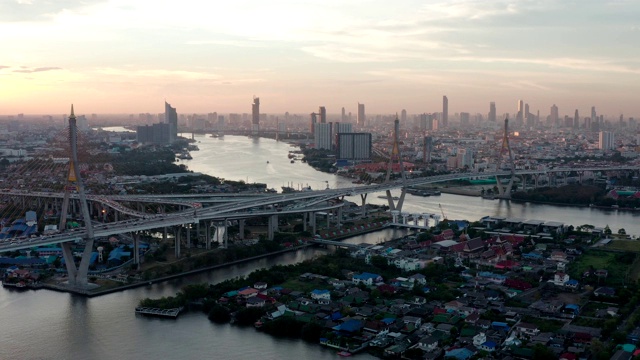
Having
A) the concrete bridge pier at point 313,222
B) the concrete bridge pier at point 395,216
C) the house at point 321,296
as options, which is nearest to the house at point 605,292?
the house at point 321,296

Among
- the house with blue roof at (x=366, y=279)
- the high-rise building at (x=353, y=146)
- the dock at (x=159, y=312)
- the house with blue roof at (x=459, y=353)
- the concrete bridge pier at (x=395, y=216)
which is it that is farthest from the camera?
the high-rise building at (x=353, y=146)

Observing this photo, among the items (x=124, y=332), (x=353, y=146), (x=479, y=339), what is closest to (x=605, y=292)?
(x=479, y=339)

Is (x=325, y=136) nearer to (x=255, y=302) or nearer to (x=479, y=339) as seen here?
(x=255, y=302)

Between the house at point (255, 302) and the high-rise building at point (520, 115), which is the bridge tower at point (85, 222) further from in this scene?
the high-rise building at point (520, 115)

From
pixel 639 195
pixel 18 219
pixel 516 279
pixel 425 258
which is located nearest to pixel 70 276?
pixel 18 219

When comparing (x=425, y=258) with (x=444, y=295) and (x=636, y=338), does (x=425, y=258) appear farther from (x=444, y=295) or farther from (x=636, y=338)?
(x=636, y=338)

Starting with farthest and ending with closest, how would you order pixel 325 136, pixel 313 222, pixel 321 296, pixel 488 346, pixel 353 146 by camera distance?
pixel 325 136 < pixel 353 146 < pixel 313 222 < pixel 321 296 < pixel 488 346
